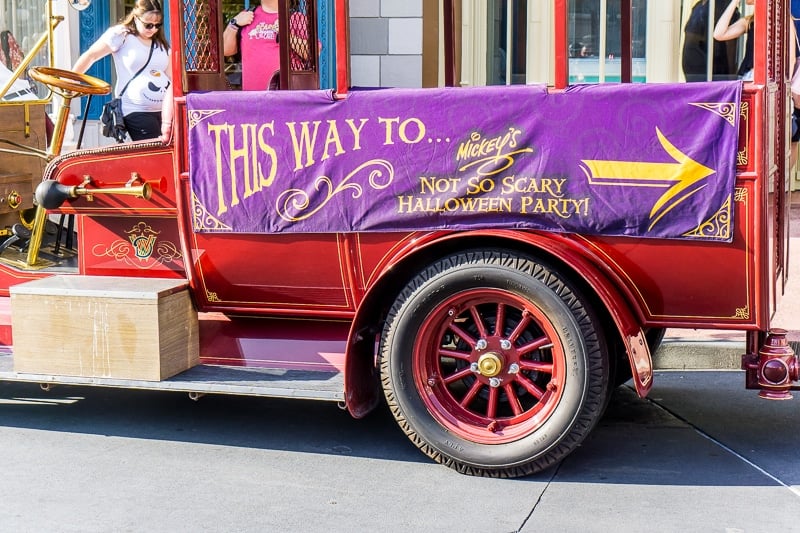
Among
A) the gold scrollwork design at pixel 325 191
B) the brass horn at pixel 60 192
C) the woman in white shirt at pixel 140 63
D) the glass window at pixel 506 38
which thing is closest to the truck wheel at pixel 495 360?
the gold scrollwork design at pixel 325 191

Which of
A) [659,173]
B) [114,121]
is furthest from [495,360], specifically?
[114,121]

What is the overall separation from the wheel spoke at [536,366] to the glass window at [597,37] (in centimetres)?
538

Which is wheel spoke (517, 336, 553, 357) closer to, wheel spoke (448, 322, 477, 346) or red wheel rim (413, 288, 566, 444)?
red wheel rim (413, 288, 566, 444)

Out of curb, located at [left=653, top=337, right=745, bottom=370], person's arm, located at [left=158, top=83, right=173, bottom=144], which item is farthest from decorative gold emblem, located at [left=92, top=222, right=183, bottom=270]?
curb, located at [left=653, top=337, right=745, bottom=370]

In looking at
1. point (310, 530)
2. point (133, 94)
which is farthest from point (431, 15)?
point (310, 530)

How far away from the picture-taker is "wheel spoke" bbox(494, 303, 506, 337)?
4.41m

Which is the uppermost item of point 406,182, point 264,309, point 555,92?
point 555,92

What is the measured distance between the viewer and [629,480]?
442 cm

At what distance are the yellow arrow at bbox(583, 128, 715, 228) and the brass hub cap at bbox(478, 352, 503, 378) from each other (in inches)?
30.4

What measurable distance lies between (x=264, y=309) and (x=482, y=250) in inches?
39.8

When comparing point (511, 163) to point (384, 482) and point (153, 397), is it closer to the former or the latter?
point (384, 482)

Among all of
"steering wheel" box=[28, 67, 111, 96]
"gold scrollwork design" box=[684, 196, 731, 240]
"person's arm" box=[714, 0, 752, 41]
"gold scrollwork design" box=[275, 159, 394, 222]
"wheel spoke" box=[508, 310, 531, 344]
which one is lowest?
"wheel spoke" box=[508, 310, 531, 344]

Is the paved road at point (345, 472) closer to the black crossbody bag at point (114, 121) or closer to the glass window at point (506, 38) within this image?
the black crossbody bag at point (114, 121)

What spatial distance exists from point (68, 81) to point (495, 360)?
245 cm
